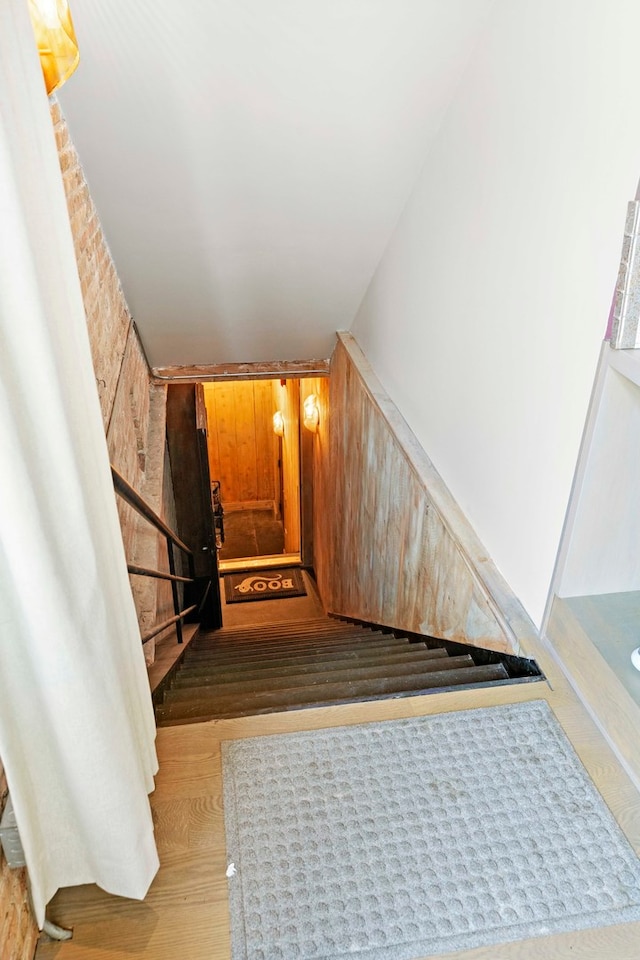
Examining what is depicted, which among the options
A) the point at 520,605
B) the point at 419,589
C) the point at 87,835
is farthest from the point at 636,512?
the point at 87,835

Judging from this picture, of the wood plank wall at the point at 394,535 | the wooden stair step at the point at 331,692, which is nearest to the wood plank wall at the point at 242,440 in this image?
the wood plank wall at the point at 394,535

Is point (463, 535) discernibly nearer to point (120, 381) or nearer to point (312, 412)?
point (120, 381)

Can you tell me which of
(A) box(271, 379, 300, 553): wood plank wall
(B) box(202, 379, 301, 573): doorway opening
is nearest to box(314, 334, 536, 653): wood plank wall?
(A) box(271, 379, 300, 553): wood plank wall

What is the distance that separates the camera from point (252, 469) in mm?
9742

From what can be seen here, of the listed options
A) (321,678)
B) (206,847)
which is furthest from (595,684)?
(206,847)

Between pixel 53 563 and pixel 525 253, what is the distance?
1.66m

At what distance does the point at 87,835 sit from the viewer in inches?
47.6

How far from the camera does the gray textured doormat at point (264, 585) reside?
7203mm

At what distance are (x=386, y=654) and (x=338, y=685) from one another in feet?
2.59

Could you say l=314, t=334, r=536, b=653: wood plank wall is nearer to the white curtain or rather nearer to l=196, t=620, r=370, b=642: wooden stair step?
l=196, t=620, r=370, b=642: wooden stair step

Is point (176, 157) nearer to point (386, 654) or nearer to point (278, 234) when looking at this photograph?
point (278, 234)

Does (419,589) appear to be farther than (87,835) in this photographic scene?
Yes

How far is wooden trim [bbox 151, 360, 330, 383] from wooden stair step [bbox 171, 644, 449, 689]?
240 cm

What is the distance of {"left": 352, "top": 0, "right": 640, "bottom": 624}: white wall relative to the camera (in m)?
1.56
